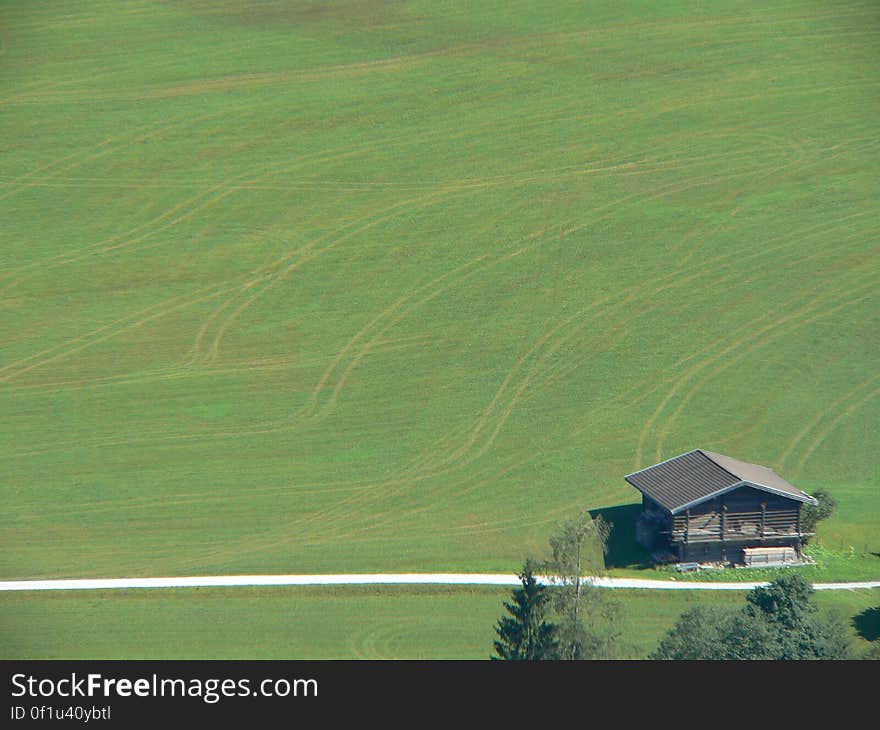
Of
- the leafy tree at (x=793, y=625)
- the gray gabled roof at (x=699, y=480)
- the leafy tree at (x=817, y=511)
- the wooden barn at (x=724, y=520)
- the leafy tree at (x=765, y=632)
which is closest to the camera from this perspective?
the leafy tree at (x=765, y=632)

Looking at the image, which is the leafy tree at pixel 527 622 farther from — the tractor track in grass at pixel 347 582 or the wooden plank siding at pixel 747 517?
the wooden plank siding at pixel 747 517

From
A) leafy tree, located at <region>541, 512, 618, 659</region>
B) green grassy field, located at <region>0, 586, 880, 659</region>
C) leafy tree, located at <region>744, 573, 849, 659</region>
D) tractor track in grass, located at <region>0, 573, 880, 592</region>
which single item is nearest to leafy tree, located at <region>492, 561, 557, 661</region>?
leafy tree, located at <region>541, 512, 618, 659</region>

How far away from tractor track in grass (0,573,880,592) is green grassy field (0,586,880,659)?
591 mm

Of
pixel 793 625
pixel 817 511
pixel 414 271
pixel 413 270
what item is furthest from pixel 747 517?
pixel 413 270

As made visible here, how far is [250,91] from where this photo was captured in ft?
265

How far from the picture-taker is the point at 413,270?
226 ft

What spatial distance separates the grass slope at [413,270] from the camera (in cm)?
5428

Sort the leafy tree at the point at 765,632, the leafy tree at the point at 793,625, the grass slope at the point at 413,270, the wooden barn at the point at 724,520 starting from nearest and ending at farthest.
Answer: the leafy tree at the point at 765,632 < the leafy tree at the point at 793,625 < the wooden barn at the point at 724,520 < the grass slope at the point at 413,270

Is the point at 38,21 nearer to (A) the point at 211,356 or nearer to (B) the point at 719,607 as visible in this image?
(A) the point at 211,356

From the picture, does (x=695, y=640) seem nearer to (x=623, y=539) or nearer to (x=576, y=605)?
(x=576, y=605)

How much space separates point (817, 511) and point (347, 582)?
2128cm

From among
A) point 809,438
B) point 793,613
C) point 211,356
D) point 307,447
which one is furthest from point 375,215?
point 793,613

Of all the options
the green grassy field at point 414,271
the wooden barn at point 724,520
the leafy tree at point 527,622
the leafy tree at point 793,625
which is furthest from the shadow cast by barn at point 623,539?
the leafy tree at point 527,622

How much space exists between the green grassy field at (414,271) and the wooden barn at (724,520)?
9.02ft
